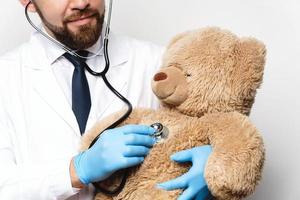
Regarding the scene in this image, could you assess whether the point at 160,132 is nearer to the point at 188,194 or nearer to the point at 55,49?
the point at 188,194

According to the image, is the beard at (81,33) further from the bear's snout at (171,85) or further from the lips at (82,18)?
the bear's snout at (171,85)

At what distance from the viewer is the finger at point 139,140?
978mm

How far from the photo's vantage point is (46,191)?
1.12 metres

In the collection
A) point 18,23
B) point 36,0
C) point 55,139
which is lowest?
point 55,139

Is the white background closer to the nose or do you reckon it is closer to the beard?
the beard

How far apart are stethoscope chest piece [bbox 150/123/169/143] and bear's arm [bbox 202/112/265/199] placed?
0.07 m

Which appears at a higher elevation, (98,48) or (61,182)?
(98,48)

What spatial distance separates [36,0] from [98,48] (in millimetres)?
182

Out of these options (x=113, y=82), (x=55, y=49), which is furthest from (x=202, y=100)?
(x=55, y=49)

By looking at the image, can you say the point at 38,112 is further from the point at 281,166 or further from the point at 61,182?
the point at 281,166

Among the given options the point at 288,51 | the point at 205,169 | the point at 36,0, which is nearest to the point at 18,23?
the point at 36,0

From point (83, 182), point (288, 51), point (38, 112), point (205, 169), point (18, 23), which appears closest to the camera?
point (205, 169)

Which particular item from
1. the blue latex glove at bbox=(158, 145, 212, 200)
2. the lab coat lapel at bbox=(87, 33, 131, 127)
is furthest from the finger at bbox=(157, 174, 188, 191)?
the lab coat lapel at bbox=(87, 33, 131, 127)

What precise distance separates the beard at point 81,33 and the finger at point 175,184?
41 cm
